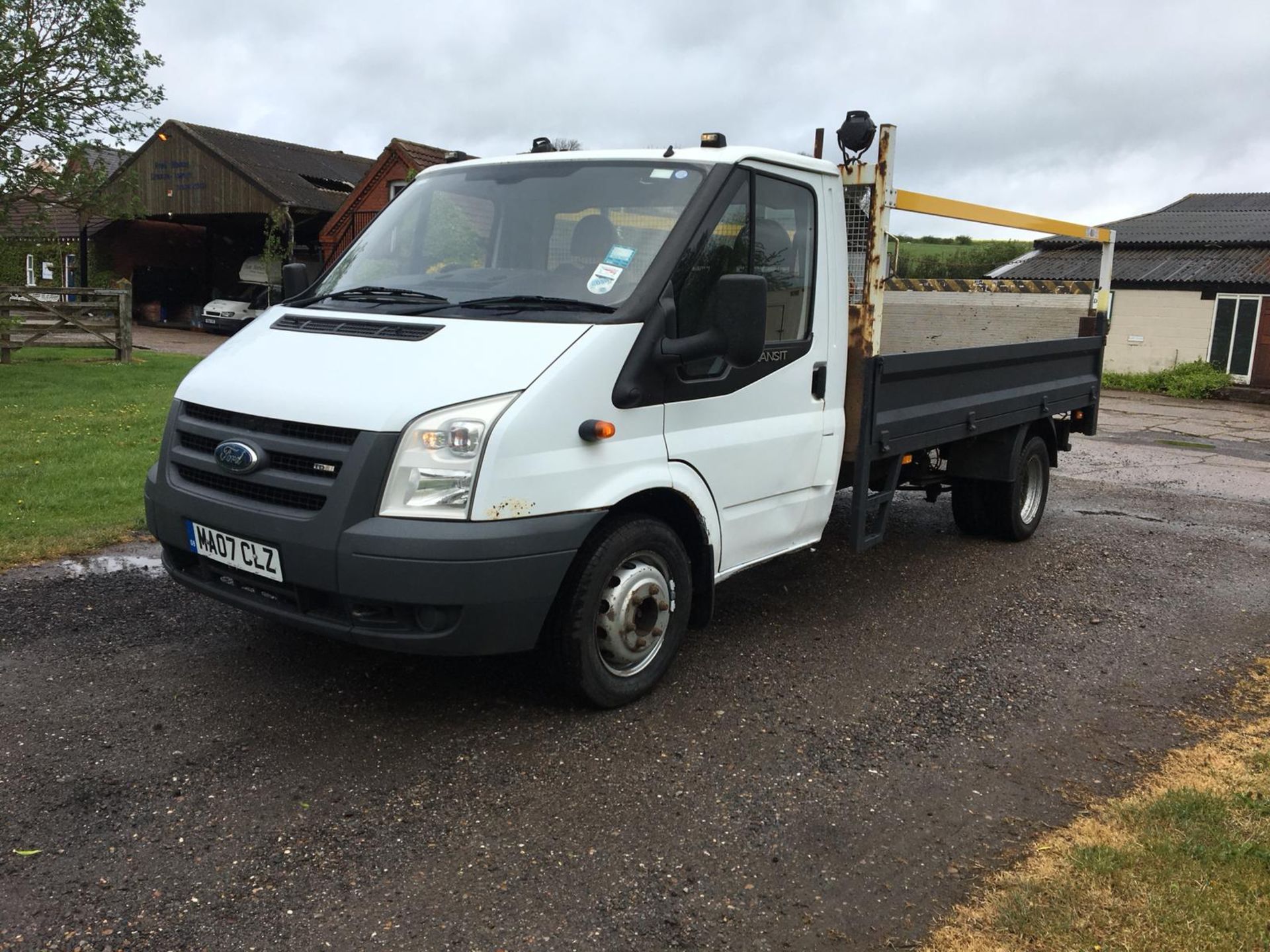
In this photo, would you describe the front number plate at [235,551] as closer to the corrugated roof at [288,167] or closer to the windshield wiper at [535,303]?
the windshield wiper at [535,303]

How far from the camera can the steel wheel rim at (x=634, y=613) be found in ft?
13.4

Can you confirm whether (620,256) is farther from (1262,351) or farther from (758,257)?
(1262,351)

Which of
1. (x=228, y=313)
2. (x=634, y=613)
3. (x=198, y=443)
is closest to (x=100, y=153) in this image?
(x=228, y=313)

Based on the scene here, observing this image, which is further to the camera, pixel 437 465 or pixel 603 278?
pixel 603 278

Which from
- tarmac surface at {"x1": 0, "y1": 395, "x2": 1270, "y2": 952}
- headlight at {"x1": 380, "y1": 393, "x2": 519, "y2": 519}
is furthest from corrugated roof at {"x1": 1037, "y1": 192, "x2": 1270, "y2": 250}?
headlight at {"x1": 380, "y1": 393, "x2": 519, "y2": 519}

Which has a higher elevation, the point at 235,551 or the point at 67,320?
the point at 67,320

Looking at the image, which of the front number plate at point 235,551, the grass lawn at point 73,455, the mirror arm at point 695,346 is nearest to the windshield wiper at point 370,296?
the mirror arm at point 695,346

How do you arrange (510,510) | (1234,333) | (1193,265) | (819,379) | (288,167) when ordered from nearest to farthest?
(510,510)
(819,379)
(1234,333)
(1193,265)
(288,167)

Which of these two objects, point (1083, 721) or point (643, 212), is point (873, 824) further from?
point (643, 212)

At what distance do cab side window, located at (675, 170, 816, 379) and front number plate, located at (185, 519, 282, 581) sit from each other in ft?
5.62

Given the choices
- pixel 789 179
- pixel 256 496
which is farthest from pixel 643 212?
pixel 256 496

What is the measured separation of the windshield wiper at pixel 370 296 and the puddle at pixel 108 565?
2017 mm

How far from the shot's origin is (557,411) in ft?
12.3

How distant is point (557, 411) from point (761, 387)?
126 centimetres
